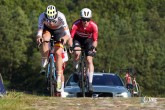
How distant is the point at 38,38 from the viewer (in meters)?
12.2

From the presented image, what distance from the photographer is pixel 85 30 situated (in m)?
13.4

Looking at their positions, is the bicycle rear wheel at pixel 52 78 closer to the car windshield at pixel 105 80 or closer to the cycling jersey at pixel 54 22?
the cycling jersey at pixel 54 22

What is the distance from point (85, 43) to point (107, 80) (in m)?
2.76

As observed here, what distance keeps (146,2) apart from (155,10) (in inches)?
285

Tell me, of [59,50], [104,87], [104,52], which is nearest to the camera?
[59,50]

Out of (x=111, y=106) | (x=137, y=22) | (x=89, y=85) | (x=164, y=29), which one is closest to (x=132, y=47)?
(x=137, y=22)

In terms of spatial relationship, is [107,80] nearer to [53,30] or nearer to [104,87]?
[104,87]

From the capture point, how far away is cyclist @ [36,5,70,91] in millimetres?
12234

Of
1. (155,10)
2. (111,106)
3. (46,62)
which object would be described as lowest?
(111,106)

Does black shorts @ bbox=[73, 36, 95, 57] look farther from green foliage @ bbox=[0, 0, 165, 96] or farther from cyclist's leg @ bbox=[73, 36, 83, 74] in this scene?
green foliage @ bbox=[0, 0, 165, 96]

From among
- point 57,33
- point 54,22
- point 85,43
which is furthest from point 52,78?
point 85,43

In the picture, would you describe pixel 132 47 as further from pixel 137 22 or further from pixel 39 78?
pixel 137 22

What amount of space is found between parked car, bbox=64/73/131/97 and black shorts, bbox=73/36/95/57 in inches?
36.3

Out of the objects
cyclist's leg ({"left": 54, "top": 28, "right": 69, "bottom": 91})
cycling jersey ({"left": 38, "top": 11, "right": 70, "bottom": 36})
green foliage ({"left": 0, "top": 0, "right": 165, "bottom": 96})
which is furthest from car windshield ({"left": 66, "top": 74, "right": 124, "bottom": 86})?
green foliage ({"left": 0, "top": 0, "right": 165, "bottom": 96})
